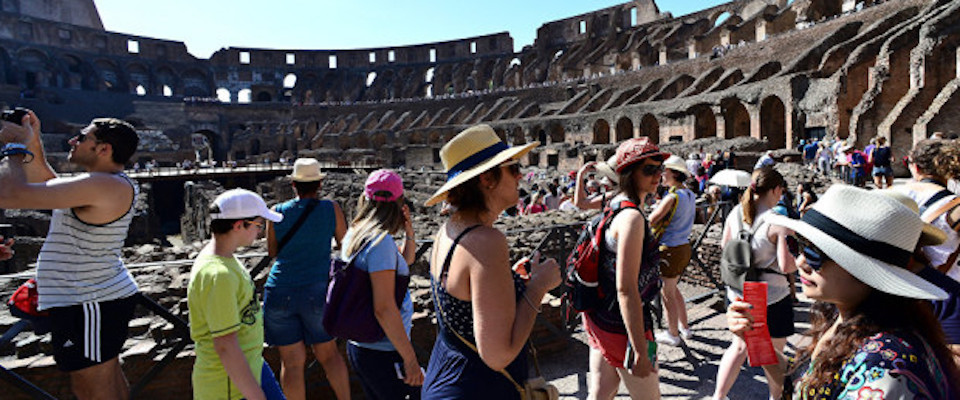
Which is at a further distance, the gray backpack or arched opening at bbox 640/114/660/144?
arched opening at bbox 640/114/660/144

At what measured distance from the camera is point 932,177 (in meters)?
2.92

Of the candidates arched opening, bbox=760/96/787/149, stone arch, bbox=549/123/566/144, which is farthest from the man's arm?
stone arch, bbox=549/123/566/144

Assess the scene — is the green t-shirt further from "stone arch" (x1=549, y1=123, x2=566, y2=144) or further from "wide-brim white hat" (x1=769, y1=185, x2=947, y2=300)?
"stone arch" (x1=549, y1=123, x2=566, y2=144)

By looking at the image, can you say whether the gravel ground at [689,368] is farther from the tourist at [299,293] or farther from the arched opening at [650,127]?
the arched opening at [650,127]

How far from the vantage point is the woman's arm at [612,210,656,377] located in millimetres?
2320

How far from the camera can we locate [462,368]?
1812 mm

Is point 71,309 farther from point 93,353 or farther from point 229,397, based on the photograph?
point 229,397

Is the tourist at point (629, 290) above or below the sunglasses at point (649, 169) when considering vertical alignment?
below

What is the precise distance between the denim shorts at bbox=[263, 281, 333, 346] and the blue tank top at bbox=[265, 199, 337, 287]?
5 centimetres

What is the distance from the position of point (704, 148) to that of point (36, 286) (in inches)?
817

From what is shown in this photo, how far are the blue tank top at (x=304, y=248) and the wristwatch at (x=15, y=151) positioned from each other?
1185mm

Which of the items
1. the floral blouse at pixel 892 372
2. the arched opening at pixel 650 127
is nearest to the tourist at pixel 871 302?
the floral blouse at pixel 892 372

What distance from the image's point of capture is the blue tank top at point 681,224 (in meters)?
4.12

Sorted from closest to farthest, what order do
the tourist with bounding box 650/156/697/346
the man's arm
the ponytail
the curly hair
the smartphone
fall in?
the curly hair < the man's arm < the smartphone < the ponytail < the tourist with bounding box 650/156/697/346
